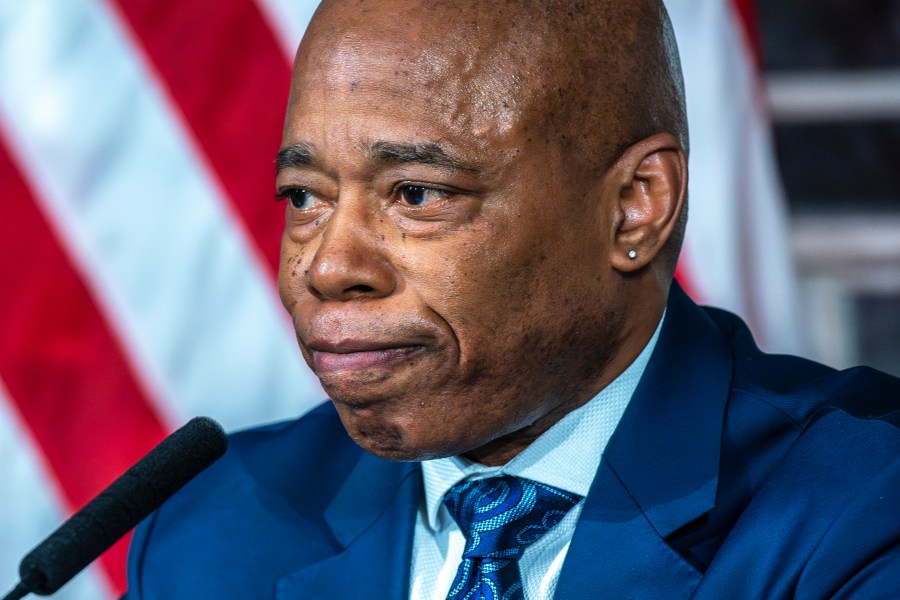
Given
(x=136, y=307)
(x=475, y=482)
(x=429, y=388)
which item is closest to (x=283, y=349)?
(x=136, y=307)

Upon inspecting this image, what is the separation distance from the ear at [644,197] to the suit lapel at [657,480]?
0.14m

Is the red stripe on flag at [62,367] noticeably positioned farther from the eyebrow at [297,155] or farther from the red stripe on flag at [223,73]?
the eyebrow at [297,155]

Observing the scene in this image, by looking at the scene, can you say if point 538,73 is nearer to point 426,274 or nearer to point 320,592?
point 426,274

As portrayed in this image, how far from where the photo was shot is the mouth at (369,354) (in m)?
1.21

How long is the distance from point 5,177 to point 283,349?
0.56 metres

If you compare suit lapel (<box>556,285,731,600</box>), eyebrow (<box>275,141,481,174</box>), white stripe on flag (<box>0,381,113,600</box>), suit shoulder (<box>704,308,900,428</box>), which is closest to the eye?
eyebrow (<box>275,141,481,174</box>)

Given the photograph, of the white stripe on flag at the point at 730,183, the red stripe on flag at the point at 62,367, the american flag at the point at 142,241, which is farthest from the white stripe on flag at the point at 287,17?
the white stripe on flag at the point at 730,183

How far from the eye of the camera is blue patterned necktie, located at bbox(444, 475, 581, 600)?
4.39ft

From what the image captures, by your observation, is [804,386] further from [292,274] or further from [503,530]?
[292,274]

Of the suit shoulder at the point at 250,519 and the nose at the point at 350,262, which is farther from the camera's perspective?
the suit shoulder at the point at 250,519

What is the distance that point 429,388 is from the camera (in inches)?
48.3

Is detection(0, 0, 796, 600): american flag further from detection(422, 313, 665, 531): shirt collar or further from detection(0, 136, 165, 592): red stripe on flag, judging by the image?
detection(422, 313, 665, 531): shirt collar

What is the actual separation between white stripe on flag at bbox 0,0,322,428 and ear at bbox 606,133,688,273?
0.98m

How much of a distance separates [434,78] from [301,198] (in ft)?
0.69
